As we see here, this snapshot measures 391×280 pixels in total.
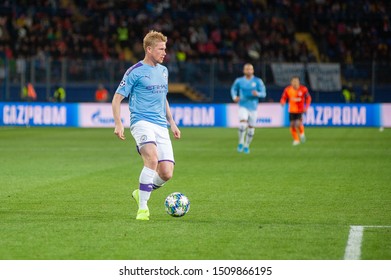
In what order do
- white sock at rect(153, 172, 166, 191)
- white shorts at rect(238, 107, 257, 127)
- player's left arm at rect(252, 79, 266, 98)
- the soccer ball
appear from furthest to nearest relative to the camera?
white shorts at rect(238, 107, 257, 127), player's left arm at rect(252, 79, 266, 98), white sock at rect(153, 172, 166, 191), the soccer ball

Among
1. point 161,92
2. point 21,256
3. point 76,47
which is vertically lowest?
point 21,256

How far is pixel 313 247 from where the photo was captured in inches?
360

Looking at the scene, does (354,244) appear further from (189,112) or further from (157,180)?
(189,112)

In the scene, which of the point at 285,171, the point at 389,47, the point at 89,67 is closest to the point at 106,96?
the point at 89,67

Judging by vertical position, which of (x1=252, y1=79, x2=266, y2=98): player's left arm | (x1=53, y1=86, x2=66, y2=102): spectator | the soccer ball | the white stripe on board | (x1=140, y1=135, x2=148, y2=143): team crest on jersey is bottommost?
the white stripe on board

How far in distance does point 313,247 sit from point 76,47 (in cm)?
3621

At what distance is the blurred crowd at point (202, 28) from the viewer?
44.1 meters

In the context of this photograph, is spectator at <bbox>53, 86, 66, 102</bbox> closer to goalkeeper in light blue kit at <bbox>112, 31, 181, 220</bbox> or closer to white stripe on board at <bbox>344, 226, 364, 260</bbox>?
goalkeeper in light blue kit at <bbox>112, 31, 181, 220</bbox>

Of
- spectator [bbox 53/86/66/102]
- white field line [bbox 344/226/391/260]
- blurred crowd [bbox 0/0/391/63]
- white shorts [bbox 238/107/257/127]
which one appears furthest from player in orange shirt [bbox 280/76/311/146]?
white field line [bbox 344/226/391/260]

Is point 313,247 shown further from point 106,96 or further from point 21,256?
point 106,96

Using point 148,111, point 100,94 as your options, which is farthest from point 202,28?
point 148,111

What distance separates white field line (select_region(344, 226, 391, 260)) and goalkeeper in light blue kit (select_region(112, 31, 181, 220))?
239cm

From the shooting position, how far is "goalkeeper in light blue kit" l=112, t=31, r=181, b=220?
36.6ft

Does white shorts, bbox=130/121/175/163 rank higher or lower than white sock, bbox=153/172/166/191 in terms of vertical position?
higher
